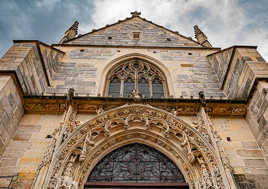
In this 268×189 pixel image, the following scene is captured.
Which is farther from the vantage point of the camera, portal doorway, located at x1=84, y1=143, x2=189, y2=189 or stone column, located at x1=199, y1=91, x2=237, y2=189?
portal doorway, located at x1=84, y1=143, x2=189, y2=189

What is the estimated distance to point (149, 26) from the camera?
39.2ft

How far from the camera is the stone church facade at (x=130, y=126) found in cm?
460

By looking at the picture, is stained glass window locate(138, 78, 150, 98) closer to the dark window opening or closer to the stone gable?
the stone gable

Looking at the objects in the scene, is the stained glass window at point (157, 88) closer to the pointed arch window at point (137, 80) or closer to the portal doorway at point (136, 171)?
the pointed arch window at point (137, 80)

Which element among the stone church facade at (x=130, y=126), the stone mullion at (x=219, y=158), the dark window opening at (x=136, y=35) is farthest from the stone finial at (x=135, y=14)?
the stone mullion at (x=219, y=158)

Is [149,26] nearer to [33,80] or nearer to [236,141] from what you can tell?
[33,80]

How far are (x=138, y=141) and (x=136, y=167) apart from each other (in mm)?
793

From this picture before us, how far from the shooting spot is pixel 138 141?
578cm

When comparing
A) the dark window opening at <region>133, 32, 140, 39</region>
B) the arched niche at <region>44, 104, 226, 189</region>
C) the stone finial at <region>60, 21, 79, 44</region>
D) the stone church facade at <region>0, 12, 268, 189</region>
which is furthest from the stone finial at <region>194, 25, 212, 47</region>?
the arched niche at <region>44, 104, 226, 189</region>

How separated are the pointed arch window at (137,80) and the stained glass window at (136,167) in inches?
95.8

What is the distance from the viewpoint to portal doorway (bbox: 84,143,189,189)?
4691mm

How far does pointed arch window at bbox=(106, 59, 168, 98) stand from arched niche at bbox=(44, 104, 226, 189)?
1.83 m

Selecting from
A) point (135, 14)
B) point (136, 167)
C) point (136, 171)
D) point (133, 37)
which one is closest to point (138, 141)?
point (136, 167)

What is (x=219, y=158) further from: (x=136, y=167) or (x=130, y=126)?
(x=130, y=126)
